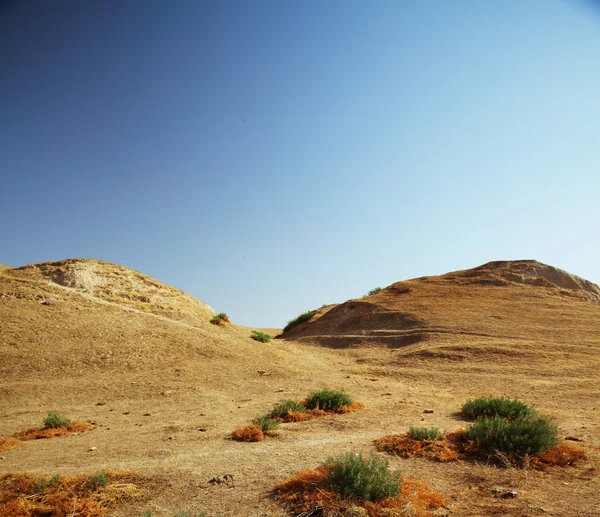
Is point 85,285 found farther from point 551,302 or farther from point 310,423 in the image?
point 551,302

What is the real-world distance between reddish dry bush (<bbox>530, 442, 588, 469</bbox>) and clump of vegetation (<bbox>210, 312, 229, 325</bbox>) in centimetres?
1590

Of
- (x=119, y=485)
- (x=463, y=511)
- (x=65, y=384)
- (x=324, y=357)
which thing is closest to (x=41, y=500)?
(x=119, y=485)

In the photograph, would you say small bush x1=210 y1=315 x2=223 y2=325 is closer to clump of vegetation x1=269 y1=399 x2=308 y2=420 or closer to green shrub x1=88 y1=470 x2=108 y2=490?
clump of vegetation x1=269 y1=399 x2=308 y2=420

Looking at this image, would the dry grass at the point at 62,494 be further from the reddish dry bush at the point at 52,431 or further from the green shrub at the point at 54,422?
the green shrub at the point at 54,422

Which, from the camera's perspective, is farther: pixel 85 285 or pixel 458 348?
pixel 85 285

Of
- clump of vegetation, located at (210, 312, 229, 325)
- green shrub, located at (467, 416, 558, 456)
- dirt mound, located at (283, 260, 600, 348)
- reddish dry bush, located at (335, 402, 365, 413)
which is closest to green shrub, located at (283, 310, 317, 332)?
dirt mound, located at (283, 260, 600, 348)

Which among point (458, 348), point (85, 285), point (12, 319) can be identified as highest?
point (85, 285)

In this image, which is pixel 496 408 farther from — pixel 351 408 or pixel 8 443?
pixel 8 443

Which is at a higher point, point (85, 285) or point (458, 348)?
point (85, 285)

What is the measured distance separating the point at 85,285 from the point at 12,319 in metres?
4.61

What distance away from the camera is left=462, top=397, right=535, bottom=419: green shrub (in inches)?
324

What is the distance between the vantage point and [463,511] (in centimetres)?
461

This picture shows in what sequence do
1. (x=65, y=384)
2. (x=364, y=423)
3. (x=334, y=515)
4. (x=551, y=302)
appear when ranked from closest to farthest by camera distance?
(x=334, y=515) → (x=364, y=423) → (x=65, y=384) → (x=551, y=302)

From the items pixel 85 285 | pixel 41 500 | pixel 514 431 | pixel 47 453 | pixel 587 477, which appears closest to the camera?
pixel 41 500
